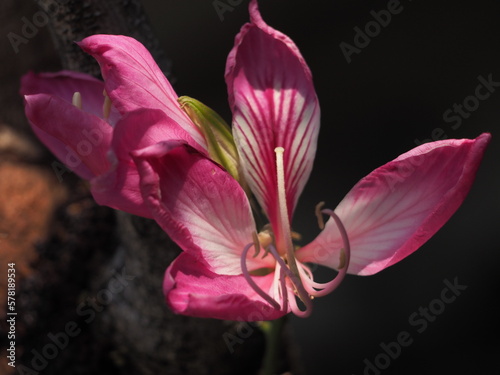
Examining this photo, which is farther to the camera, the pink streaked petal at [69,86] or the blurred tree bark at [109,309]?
the blurred tree bark at [109,309]

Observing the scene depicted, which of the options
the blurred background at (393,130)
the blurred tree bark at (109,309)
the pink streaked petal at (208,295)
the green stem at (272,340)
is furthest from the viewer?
the blurred background at (393,130)

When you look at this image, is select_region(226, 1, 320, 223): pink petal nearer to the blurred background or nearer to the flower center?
the flower center

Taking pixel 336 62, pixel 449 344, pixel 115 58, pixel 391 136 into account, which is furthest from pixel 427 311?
pixel 115 58

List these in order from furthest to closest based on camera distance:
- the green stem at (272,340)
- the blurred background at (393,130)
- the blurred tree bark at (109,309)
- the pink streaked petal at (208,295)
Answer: the blurred background at (393,130), the blurred tree bark at (109,309), the green stem at (272,340), the pink streaked petal at (208,295)

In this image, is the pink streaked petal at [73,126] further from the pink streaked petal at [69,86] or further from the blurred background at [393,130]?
the blurred background at [393,130]

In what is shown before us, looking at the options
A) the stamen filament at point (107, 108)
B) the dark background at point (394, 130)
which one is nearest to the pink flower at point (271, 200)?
the stamen filament at point (107, 108)
